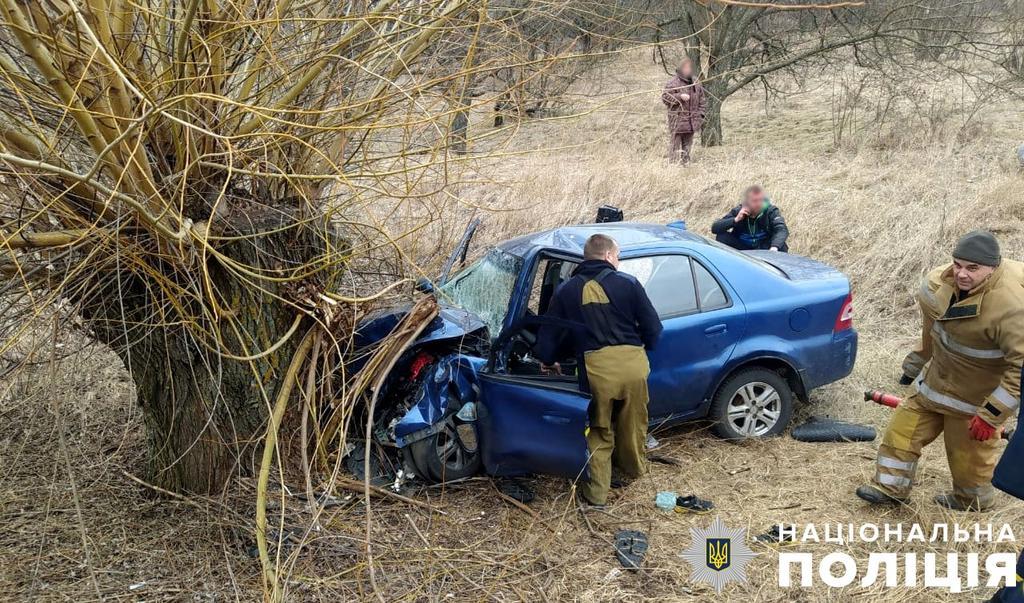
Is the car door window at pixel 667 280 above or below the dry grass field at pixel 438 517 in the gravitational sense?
above

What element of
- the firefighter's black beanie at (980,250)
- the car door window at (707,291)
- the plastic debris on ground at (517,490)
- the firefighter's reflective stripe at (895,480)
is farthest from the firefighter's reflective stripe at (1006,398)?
the plastic debris on ground at (517,490)

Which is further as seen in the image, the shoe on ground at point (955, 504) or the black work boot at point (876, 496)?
the black work boot at point (876, 496)

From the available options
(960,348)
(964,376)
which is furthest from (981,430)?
(960,348)

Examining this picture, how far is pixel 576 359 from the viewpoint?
14.5ft

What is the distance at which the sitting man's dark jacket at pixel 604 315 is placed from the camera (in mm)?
4262

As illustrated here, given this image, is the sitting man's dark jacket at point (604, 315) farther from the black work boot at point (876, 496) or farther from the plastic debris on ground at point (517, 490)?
the black work boot at point (876, 496)

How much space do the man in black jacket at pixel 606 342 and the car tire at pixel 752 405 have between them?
847mm

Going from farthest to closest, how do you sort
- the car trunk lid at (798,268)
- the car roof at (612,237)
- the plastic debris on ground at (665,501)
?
the car trunk lid at (798,268), the car roof at (612,237), the plastic debris on ground at (665,501)

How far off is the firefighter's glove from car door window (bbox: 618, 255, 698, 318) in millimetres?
1670

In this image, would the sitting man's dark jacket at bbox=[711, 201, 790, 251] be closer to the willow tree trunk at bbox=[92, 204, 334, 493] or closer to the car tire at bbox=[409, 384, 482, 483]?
the car tire at bbox=[409, 384, 482, 483]

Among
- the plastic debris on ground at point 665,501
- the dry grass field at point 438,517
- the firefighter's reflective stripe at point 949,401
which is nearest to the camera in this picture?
the dry grass field at point 438,517

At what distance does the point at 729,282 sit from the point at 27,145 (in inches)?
157

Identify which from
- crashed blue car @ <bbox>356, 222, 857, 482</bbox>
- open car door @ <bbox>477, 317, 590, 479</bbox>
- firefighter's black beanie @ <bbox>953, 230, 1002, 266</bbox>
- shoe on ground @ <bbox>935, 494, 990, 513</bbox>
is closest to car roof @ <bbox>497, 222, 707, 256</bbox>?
crashed blue car @ <bbox>356, 222, 857, 482</bbox>

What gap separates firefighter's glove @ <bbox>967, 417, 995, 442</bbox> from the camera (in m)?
3.79
